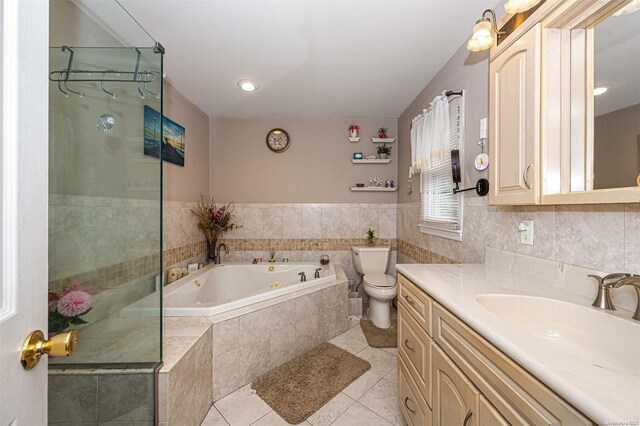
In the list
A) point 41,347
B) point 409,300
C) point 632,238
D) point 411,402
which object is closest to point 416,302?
point 409,300

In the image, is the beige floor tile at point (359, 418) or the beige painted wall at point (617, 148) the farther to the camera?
the beige floor tile at point (359, 418)

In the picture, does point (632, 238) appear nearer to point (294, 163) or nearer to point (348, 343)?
point (348, 343)

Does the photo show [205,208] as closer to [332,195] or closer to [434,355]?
[332,195]

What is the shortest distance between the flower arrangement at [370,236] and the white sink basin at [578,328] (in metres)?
2.13

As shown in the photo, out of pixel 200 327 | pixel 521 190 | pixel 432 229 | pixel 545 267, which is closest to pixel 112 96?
pixel 200 327

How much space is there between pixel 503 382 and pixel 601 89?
1115 mm

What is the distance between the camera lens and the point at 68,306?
914mm

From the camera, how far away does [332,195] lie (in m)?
3.27

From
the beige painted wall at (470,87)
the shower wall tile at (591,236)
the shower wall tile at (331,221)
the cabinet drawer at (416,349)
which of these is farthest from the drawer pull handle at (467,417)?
the shower wall tile at (331,221)

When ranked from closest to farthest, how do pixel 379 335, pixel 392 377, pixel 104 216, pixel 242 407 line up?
pixel 104 216, pixel 242 407, pixel 392 377, pixel 379 335

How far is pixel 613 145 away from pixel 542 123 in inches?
9.1

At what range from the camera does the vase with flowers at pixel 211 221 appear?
2.94 metres

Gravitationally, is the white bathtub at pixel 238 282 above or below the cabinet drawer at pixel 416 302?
below

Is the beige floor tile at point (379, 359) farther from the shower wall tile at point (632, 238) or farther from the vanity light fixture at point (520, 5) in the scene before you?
the vanity light fixture at point (520, 5)
